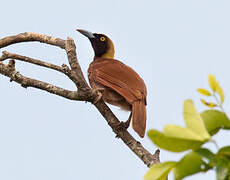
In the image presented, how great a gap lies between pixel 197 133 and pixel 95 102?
3110 millimetres

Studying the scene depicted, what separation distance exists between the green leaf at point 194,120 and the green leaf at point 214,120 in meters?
0.09

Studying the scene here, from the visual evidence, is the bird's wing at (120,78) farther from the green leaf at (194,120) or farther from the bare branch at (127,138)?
the green leaf at (194,120)

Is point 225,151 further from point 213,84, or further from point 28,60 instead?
point 28,60

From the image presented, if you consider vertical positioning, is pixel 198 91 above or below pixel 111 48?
below

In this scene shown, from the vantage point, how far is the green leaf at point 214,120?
1173 millimetres

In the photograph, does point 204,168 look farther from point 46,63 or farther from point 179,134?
point 46,63

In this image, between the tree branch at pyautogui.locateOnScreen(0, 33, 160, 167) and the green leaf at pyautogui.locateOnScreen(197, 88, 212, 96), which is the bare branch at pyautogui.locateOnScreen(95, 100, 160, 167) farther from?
the green leaf at pyautogui.locateOnScreen(197, 88, 212, 96)

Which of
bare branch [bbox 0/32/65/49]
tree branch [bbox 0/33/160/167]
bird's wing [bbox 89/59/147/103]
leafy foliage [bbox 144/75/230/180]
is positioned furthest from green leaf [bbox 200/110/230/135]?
bird's wing [bbox 89/59/147/103]

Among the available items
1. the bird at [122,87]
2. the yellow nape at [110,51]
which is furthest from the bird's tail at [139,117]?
the yellow nape at [110,51]

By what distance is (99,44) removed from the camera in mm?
7465

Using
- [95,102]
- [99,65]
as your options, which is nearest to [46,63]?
[95,102]

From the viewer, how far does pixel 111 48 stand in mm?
7570

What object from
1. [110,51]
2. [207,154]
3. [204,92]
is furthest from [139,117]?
[207,154]

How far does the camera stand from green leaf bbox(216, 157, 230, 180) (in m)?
1.06
